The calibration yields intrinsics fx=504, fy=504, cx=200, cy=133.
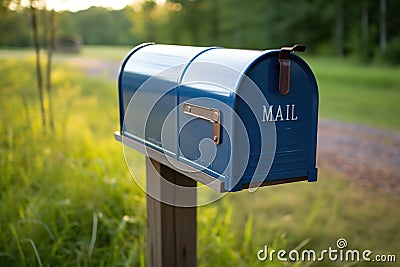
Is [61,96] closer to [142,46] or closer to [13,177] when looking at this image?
[13,177]

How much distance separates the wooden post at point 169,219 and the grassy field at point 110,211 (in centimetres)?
46

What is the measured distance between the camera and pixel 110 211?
286cm

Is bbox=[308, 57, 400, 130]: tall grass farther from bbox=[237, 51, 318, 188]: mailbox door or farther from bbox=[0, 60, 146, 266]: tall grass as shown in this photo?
bbox=[237, 51, 318, 188]: mailbox door

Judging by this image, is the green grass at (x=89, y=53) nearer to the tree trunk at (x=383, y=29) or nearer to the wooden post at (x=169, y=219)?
the tree trunk at (x=383, y=29)

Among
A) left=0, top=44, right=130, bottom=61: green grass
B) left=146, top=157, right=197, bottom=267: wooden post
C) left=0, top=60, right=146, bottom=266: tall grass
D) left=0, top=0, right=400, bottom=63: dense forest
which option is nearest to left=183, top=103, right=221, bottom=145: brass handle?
left=146, top=157, right=197, bottom=267: wooden post

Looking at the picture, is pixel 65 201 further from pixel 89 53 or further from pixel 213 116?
pixel 89 53

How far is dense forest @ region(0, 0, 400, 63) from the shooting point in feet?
20.4

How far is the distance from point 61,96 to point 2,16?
3.51 ft

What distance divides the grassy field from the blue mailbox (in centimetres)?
98

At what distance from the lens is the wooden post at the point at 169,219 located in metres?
1.76

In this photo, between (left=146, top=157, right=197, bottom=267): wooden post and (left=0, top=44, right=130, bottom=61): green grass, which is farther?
(left=0, top=44, right=130, bottom=61): green grass

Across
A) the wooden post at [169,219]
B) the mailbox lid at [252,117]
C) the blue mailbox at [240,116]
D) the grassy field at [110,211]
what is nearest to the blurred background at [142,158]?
the grassy field at [110,211]

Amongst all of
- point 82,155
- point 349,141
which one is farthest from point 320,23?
point 82,155

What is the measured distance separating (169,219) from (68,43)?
7.86 m
